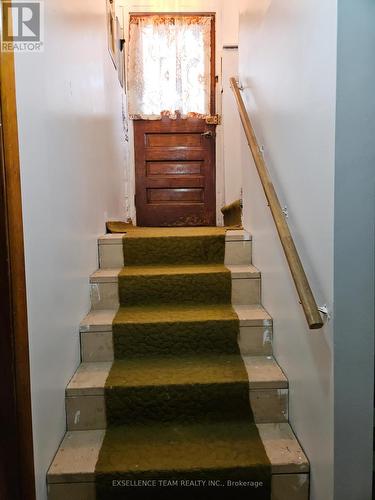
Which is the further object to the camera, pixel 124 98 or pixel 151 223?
pixel 151 223

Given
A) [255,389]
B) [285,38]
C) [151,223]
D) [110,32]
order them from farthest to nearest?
[151,223]
[110,32]
[255,389]
[285,38]

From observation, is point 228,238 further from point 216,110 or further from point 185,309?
point 216,110

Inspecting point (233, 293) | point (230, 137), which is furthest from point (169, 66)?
point (233, 293)

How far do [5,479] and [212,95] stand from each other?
375 centimetres

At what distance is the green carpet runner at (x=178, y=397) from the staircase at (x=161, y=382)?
0.02m

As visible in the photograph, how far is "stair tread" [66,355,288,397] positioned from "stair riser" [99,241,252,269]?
0.67 meters

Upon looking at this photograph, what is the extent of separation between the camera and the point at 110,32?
2846 mm

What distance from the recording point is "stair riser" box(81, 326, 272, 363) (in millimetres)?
1687

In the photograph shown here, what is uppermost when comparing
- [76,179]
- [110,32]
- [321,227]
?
[110,32]

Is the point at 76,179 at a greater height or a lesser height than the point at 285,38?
lesser

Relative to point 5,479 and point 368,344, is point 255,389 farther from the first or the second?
point 5,479

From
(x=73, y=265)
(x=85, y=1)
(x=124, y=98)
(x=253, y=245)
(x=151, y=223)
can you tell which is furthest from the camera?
(x=151, y=223)

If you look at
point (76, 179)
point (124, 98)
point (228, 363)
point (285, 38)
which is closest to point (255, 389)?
point (228, 363)

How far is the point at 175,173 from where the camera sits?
12.8 ft
